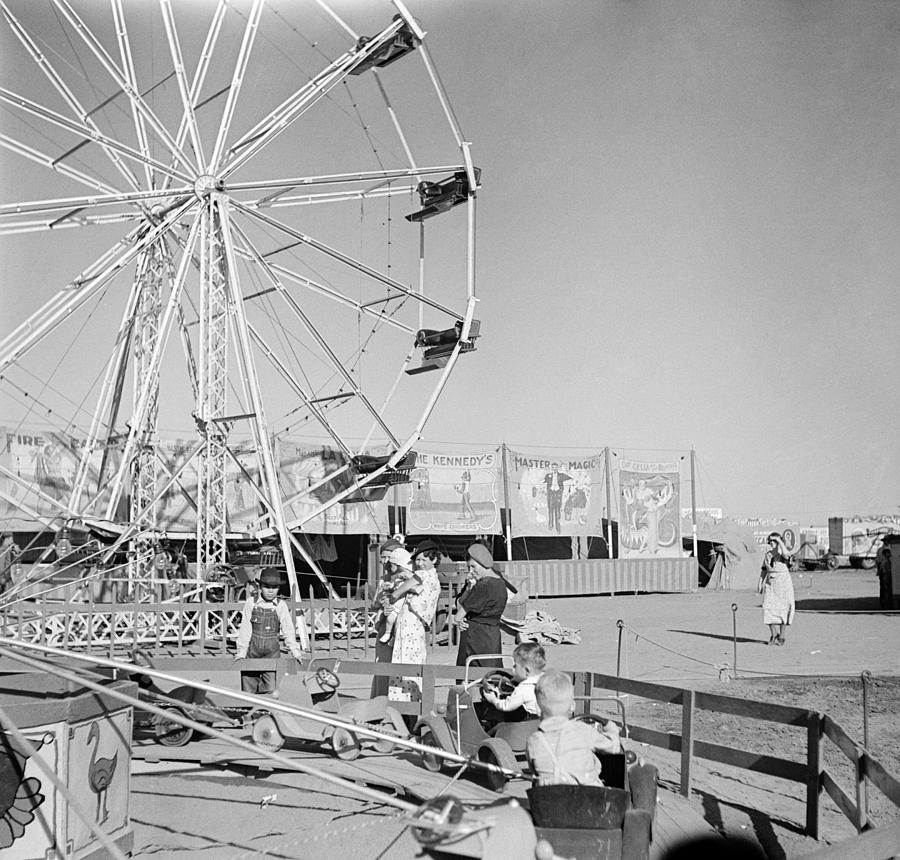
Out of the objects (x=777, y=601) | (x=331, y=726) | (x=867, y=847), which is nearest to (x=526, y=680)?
(x=331, y=726)

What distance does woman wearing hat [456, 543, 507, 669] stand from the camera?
8.62m

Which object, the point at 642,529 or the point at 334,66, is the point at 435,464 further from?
the point at 334,66

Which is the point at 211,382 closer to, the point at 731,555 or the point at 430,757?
the point at 430,757

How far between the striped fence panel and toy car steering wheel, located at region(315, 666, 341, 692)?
2122 cm

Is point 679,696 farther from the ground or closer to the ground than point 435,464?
closer to the ground

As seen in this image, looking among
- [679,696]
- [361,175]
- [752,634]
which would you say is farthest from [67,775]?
[752,634]

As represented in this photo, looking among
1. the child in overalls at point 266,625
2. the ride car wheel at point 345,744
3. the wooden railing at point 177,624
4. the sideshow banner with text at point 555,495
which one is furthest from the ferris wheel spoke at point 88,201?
the sideshow banner with text at point 555,495

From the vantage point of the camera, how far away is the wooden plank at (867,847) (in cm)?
312

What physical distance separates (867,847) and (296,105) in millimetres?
15561

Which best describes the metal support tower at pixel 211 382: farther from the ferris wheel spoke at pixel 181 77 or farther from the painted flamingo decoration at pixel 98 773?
the painted flamingo decoration at pixel 98 773

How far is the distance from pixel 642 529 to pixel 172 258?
19.7 m

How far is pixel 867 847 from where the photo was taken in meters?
3.27

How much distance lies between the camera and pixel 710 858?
17.1ft

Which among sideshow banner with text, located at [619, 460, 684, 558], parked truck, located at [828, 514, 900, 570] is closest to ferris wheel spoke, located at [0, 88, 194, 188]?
sideshow banner with text, located at [619, 460, 684, 558]
